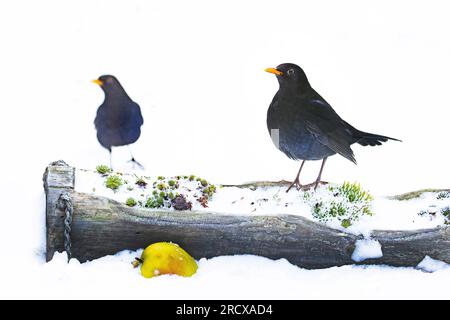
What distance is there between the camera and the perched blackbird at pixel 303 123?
19.6 feet

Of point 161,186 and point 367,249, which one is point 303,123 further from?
point 161,186

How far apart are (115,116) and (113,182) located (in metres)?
1.09

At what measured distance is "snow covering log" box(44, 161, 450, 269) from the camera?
5801mm

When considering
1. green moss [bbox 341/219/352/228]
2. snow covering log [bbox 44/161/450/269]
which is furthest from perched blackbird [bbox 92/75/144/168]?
green moss [bbox 341/219/352/228]

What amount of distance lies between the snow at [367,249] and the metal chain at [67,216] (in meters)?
2.23

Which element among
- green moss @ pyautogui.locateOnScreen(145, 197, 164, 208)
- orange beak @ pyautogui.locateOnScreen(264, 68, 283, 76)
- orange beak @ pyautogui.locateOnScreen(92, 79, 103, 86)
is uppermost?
orange beak @ pyautogui.locateOnScreen(264, 68, 283, 76)

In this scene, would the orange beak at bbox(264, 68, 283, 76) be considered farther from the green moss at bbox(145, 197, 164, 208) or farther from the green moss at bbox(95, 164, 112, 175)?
the green moss at bbox(95, 164, 112, 175)

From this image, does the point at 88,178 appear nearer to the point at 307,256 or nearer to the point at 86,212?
the point at 86,212

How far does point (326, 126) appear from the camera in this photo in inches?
237

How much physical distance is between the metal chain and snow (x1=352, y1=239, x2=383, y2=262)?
2.23m

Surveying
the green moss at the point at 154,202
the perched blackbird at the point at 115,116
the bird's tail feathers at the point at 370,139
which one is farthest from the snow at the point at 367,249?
the perched blackbird at the point at 115,116

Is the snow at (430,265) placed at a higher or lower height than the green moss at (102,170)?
lower

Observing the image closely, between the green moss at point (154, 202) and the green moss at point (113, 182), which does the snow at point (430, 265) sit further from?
the green moss at point (113, 182)

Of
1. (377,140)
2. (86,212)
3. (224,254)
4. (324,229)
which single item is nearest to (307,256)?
(324,229)
